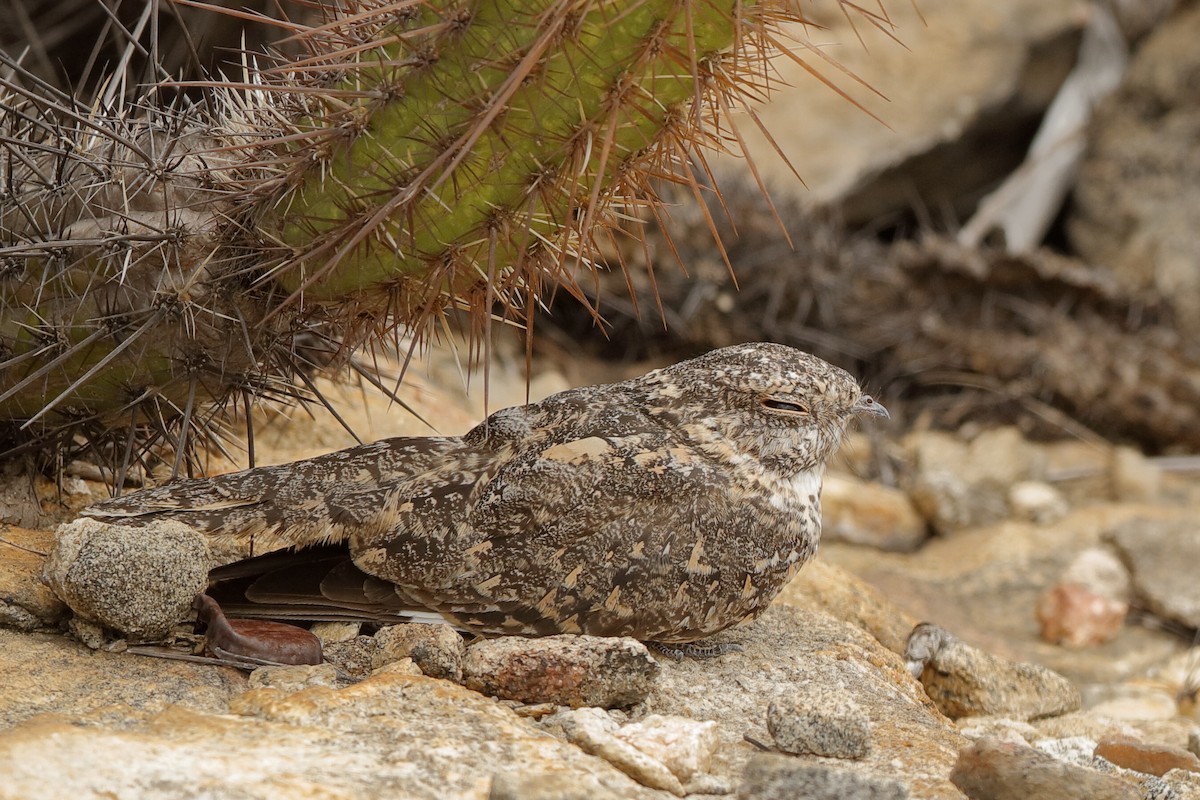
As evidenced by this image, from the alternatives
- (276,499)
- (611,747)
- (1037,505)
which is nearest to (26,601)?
(276,499)

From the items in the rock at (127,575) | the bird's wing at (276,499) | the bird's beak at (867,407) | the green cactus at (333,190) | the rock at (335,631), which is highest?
the green cactus at (333,190)

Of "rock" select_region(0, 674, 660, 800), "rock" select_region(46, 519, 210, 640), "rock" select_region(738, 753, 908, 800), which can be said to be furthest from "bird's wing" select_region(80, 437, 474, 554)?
"rock" select_region(738, 753, 908, 800)

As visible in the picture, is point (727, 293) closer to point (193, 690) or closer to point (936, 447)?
point (936, 447)

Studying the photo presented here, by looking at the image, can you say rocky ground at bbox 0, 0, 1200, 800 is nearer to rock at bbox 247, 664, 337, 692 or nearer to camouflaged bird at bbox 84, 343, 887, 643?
rock at bbox 247, 664, 337, 692

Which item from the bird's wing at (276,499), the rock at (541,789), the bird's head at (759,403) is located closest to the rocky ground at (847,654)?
the rock at (541,789)

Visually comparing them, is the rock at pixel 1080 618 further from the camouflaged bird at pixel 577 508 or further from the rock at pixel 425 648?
the rock at pixel 425 648

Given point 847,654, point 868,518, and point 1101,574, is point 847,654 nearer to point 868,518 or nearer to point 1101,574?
point 868,518
